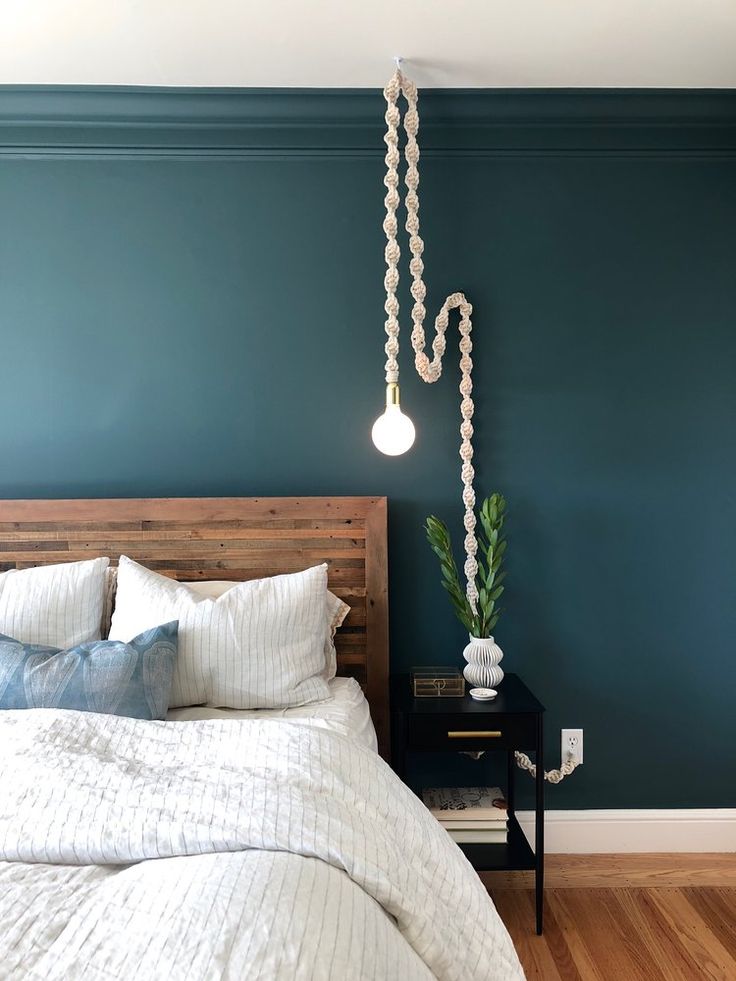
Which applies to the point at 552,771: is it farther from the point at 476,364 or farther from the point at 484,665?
the point at 476,364

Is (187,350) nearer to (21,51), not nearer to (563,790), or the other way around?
(21,51)

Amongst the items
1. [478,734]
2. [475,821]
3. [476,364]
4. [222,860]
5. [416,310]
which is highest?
[416,310]

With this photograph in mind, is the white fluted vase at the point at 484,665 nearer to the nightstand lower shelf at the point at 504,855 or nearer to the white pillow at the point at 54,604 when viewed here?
the nightstand lower shelf at the point at 504,855

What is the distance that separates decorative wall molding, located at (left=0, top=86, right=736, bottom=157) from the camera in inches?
106

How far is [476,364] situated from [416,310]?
353 millimetres

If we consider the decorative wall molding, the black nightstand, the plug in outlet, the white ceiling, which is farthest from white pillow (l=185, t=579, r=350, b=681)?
the white ceiling

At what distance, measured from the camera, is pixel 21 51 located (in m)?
2.44

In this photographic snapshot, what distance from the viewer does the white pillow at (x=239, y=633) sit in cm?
227

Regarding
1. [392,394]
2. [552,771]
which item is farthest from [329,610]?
[552,771]

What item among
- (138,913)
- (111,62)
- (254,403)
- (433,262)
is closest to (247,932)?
(138,913)

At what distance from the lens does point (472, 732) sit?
2.45 meters

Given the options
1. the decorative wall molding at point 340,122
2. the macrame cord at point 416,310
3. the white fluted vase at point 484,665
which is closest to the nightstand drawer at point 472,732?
the white fluted vase at point 484,665

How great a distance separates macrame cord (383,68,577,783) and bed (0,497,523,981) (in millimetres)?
934

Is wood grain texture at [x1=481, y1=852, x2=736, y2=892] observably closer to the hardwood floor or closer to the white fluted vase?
the hardwood floor
